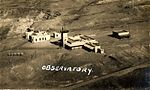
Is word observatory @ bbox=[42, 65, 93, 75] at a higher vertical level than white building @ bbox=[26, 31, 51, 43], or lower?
lower

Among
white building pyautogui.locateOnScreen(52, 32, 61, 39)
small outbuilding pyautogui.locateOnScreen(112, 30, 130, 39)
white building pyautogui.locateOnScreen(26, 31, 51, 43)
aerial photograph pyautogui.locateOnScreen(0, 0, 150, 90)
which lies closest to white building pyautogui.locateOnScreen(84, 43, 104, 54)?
aerial photograph pyautogui.locateOnScreen(0, 0, 150, 90)

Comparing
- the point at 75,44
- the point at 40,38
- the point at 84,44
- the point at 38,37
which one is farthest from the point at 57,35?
the point at 84,44

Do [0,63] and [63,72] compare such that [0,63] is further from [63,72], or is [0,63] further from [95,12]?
[95,12]

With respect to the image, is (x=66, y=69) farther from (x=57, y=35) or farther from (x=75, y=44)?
(x=57, y=35)

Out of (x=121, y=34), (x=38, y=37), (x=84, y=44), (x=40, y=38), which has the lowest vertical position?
(x=84, y=44)

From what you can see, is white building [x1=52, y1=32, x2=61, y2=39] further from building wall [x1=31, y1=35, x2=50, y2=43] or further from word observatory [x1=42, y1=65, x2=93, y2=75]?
→ word observatory [x1=42, y1=65, x2=93, y2=75]

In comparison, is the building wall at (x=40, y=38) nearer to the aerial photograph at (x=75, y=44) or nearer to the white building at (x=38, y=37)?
the white building at (x=38, y=37)

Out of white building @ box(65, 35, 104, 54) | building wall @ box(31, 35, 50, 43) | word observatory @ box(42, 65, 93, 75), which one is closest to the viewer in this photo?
word observatory @ box(42, 65, 93, 75)

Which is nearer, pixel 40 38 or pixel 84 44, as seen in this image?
pixel 84 44

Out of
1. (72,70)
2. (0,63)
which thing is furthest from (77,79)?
(0,63)
